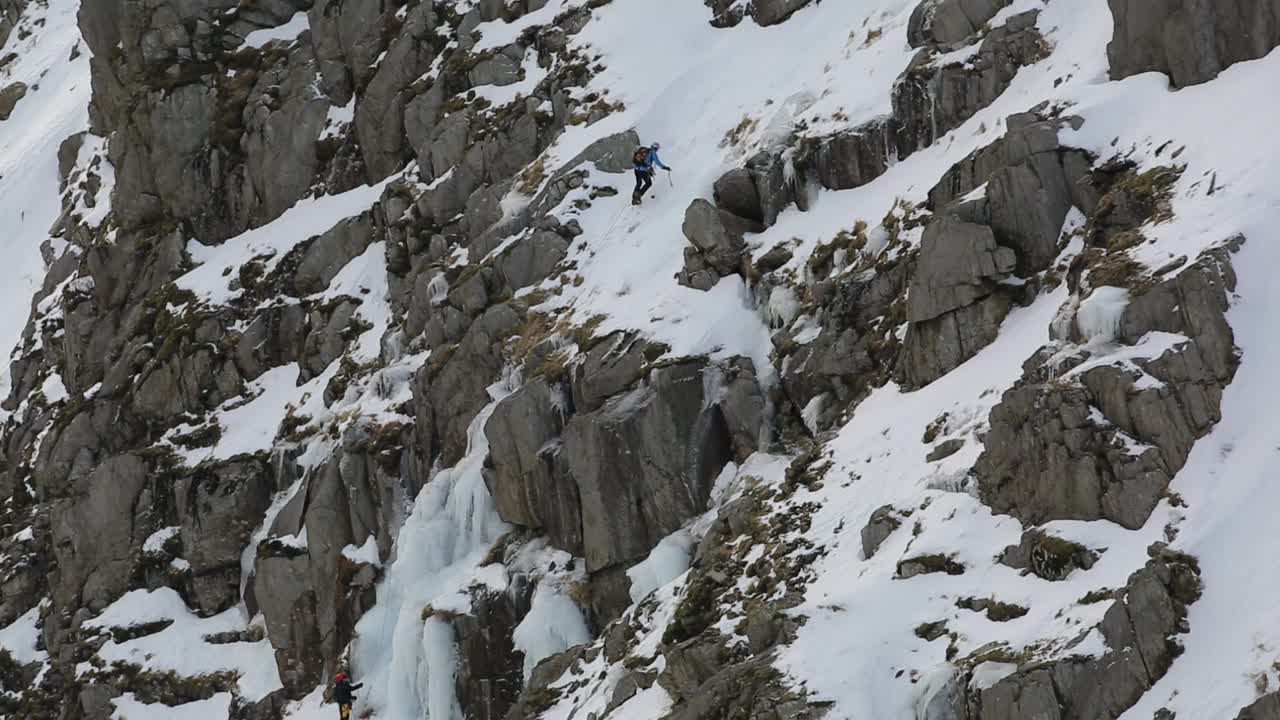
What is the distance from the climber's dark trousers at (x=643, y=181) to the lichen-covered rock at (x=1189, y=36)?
12670mm

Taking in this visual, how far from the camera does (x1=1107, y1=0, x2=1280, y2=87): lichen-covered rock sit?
24578 mm

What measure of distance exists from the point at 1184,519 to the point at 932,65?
1559 centimetres

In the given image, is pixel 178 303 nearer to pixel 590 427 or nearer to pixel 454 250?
pixel 454 250

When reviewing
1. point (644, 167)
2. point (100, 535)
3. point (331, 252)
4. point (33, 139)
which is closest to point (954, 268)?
point (644, 167)

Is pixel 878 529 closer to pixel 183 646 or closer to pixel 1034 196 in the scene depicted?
pixel 1034 196

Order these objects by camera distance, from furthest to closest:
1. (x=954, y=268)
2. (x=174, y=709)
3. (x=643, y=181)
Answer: (x=174, y=709) → (x=643, y=181) → (x=954, y=268)

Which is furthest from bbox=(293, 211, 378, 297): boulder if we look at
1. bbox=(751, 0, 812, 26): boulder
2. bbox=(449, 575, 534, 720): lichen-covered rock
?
bbox=(449, 575, 534, 720): lichen-covered rock

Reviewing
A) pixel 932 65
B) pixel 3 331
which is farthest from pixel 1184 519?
pixel 3 331

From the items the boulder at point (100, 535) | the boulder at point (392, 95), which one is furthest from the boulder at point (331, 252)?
the boulder at point (100, 535)

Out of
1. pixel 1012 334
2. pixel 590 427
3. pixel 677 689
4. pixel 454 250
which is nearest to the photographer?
pixel 677 689

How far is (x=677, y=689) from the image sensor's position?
2189 cm

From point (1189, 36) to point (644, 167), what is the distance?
14.3m

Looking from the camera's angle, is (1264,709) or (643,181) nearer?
(1264,709)

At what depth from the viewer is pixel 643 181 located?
36844 millimetres
